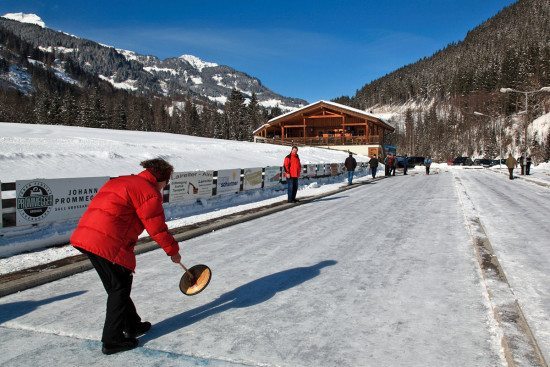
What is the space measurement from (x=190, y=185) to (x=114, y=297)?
9.08 meters

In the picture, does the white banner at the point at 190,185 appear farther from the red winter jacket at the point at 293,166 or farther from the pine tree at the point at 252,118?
the pine tree at the point at 252,118

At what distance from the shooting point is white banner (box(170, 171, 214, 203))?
1170cm

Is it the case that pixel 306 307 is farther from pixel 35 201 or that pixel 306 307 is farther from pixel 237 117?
pixel 237 117

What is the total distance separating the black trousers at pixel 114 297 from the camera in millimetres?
3401

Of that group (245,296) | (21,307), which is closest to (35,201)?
(21,307)

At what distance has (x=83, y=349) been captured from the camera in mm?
3438

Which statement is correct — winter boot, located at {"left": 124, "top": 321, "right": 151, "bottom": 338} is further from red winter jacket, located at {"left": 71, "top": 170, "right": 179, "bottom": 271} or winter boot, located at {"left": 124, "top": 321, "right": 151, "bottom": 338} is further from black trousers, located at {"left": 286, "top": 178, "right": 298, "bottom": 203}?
black trousers, located at {"left": 286, "top": 178, "right": 298, "bottom": 203}

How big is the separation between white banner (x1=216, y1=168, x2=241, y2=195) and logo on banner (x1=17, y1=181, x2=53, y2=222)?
6.41m

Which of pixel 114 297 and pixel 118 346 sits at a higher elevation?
pixel 114 297

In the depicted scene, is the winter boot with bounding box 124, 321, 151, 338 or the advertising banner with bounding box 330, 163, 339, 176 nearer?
the winter boot with bounding box 124, 321, 151, 338

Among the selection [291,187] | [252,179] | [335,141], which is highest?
[335,141]

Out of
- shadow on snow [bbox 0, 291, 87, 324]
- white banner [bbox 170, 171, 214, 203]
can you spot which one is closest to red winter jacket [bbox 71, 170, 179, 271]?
shadow on snow [bbox 0, 291, 87, 324]

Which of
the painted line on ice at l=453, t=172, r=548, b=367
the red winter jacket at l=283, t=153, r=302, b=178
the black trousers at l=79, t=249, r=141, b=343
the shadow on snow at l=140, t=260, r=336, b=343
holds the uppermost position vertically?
the red winter jacket at l=283, t=153, r=302, b=178

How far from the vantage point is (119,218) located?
11.1ft
